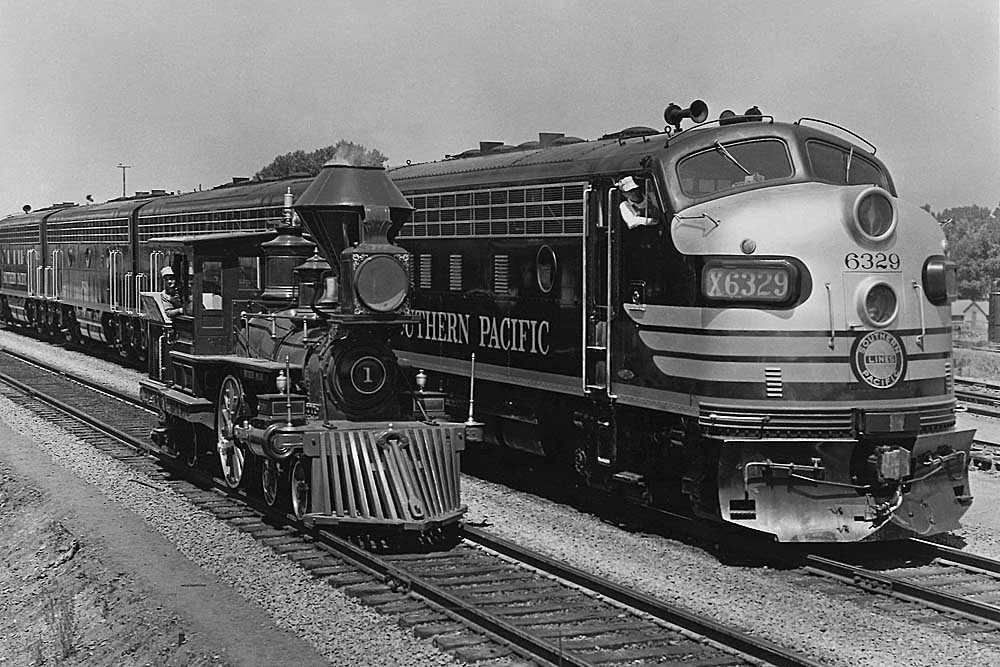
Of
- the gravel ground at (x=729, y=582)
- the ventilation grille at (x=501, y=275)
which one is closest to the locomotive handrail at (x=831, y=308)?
the gravel ground at (x=729, y=582)

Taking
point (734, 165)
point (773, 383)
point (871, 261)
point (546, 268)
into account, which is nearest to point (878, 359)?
point (871, 261)

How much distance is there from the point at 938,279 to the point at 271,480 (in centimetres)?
689

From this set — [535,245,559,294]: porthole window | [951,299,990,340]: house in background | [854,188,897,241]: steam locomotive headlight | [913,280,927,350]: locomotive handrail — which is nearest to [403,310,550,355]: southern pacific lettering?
[535,245,559,294]: porthole window

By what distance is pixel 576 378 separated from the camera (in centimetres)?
1259

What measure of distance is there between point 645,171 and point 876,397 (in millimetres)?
2986

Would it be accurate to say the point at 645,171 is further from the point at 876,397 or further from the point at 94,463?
the point at 94,463

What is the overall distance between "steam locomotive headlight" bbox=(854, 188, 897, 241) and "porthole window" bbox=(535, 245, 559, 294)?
11.2 feet

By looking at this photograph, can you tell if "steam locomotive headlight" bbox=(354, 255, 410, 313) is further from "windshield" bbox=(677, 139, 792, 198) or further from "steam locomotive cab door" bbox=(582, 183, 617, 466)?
"windshield" bbox=(677, 139, 792, 198)

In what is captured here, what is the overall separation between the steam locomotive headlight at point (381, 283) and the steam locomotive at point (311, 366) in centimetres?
1

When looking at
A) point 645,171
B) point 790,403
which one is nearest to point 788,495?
point 790,403

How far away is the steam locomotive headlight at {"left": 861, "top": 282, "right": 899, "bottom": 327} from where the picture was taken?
10625 mm

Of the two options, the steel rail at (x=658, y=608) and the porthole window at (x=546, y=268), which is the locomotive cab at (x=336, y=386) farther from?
the porthole window at (x=546, y=268)

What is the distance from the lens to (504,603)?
932cm

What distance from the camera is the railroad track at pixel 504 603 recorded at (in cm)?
811
